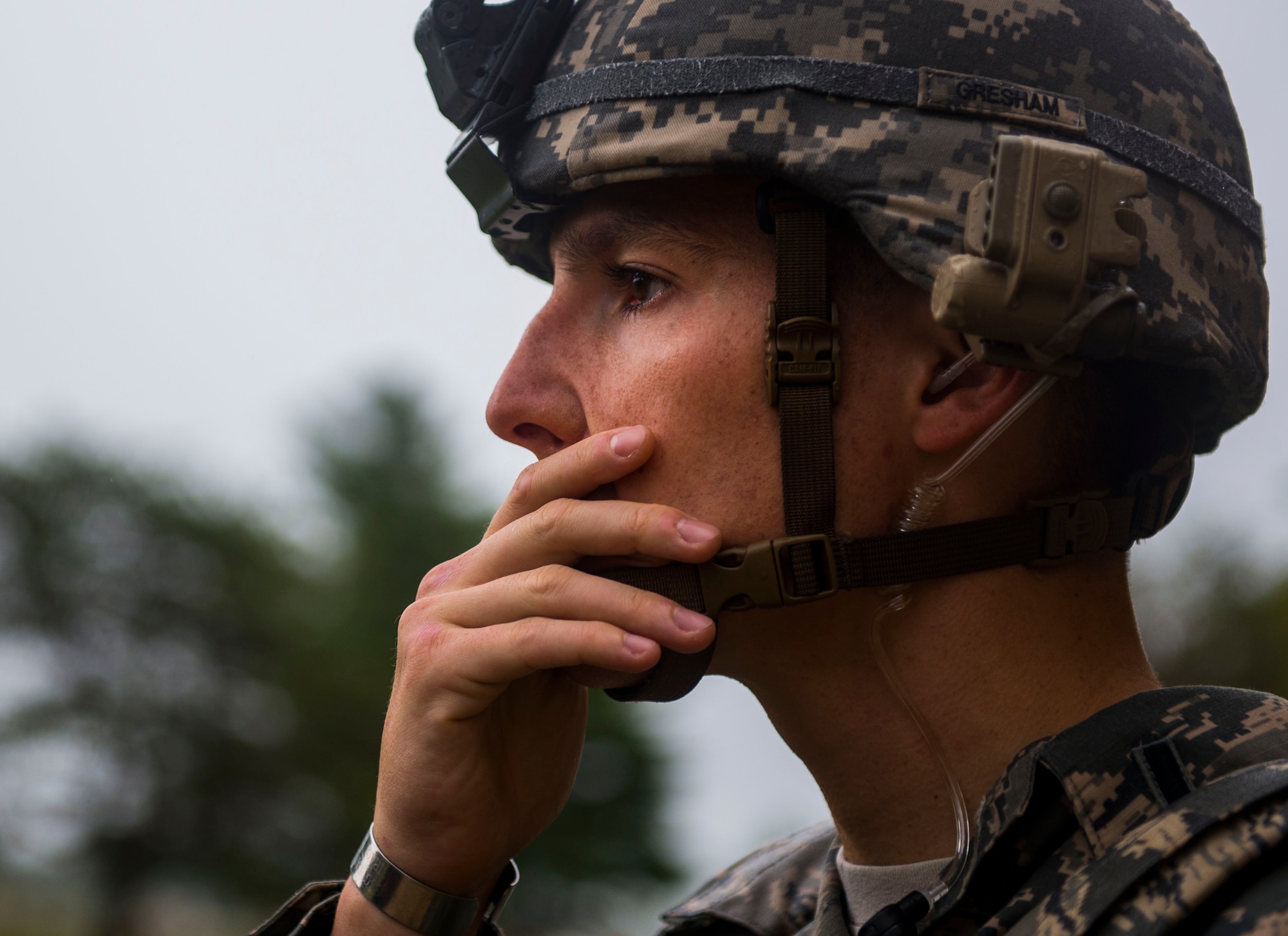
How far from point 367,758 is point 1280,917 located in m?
29.7

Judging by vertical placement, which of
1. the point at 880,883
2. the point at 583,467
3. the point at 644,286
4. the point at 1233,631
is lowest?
the point at 1233,631

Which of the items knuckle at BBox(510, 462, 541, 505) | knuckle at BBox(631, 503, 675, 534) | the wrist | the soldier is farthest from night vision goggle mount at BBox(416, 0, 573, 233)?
the wrist

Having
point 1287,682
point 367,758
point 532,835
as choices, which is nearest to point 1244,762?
point 532,835

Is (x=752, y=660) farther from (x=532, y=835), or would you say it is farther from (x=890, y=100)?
(x=890, y=100)

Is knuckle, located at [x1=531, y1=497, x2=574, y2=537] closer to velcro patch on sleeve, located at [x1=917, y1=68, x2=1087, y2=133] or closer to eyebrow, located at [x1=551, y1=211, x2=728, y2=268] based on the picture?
→ eyebrow, located at [x1=551, y1=211, x2=728, y2=268]

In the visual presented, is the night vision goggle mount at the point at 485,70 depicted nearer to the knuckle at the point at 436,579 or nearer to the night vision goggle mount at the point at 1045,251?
the knuckle at the point at 436,579

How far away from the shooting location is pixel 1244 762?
6.05ft

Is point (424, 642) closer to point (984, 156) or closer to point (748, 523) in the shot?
point (748, 523)

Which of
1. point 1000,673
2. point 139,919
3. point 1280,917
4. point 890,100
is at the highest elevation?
point 890,100

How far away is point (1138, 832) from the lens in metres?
1.72

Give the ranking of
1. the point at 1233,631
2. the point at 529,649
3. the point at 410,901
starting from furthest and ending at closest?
1. the point at 1233,631
2. the point at 410,901
3. the point at 529,649

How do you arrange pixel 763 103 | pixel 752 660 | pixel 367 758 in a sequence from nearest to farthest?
1. pixel 763 103
2. pixel 752 660
3. pixel 367 758

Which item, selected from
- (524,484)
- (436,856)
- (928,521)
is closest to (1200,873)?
(928,521)

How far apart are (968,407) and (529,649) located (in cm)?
99
